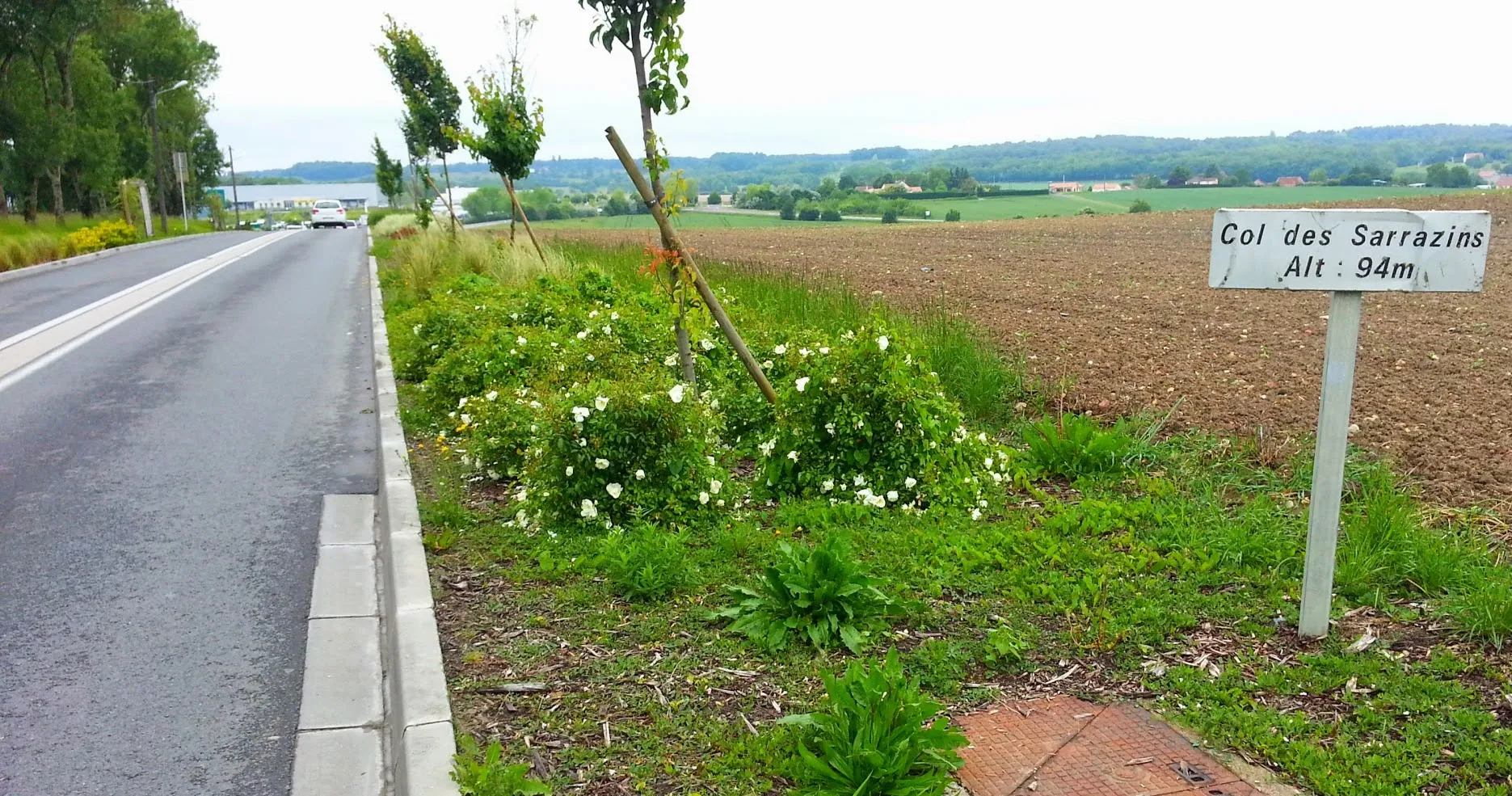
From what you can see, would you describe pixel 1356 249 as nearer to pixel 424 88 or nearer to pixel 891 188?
pixel 424 88

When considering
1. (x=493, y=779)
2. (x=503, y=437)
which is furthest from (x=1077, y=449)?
(x=493, y=779)

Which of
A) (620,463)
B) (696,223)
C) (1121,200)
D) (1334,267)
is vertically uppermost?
(1121,200)

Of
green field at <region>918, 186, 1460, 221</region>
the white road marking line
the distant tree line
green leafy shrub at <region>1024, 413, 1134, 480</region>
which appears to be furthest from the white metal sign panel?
the distant tree line

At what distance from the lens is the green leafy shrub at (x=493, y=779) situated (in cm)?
285

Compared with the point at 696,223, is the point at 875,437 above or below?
below

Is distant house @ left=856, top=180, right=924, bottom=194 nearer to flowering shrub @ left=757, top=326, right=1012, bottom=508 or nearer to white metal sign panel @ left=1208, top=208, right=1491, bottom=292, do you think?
flowering shrub @ left=757, top=326, right=1012, bottom=508

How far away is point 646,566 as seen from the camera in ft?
14.1

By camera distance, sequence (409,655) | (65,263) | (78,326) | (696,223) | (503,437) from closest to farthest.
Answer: (409,655) → (503,437) → (78,326) → (65,263) → (696,223)

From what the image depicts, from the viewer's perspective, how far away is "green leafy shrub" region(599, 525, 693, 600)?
4.24m

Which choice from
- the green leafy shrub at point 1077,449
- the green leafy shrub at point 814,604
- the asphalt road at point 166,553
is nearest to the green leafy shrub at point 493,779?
the asphalt road at point 166,553

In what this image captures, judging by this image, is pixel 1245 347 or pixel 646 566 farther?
pixel 1245 347

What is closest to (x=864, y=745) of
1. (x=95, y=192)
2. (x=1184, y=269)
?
(x=1184, y=269)

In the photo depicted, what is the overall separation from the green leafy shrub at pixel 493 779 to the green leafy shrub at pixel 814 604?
1099 millimetres

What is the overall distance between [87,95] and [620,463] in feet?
161
